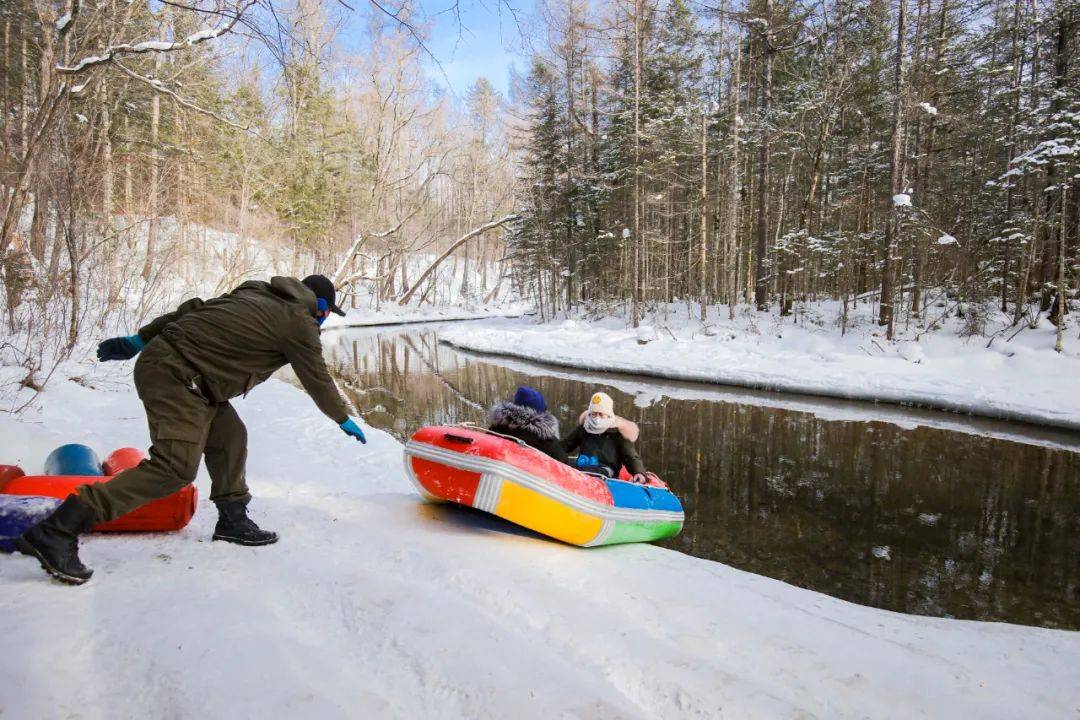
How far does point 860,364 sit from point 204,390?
14.6m

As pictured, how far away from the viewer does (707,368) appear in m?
14.9

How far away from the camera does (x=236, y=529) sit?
3.21m

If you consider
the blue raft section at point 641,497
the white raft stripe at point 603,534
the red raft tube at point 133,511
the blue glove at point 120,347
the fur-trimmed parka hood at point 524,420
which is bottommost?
the white raft stripe at point 603,534

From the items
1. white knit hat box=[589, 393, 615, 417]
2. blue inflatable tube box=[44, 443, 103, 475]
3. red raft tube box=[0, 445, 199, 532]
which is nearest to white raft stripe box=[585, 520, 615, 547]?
white knit hat box=[589, 393, 615, 417]

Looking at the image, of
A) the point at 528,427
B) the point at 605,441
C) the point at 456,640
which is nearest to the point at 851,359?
the point at 605,441

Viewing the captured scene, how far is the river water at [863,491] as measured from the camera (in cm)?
462

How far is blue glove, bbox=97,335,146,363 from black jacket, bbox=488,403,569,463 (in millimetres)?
2328

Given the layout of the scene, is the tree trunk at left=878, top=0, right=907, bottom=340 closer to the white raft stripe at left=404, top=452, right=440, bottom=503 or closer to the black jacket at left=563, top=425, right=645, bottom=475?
the black jacket at left=563, top=425, right=645, bottom=475

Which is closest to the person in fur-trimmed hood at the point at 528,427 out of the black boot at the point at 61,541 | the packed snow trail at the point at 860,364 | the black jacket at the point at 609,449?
the black jacket at the point at 609,449

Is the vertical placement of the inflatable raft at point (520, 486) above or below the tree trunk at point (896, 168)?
below

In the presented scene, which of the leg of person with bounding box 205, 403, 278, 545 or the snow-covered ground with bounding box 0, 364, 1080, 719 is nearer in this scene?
the snow-covered ground with bounding box 0, 364, 1080, 719

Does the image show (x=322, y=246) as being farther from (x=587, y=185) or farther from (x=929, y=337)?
(x=929, y=337)

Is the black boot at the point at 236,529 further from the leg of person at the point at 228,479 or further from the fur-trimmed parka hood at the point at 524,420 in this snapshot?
the fur-trimmed parka hood at the point at 524,420

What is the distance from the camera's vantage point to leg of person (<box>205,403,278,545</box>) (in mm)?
3182
